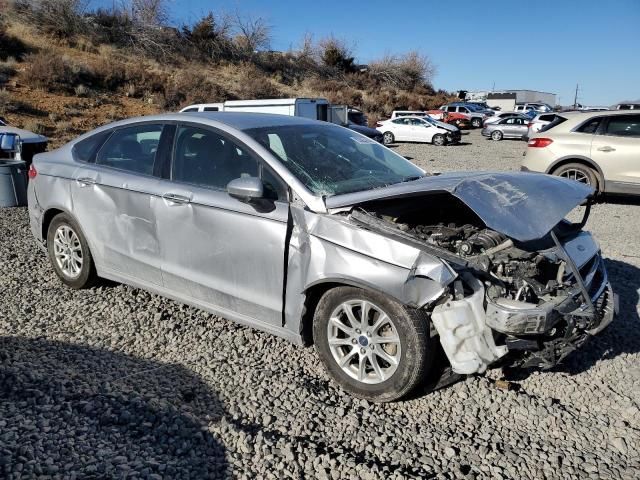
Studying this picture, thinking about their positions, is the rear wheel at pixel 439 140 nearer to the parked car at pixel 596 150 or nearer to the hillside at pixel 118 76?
the hillside at pixel 118 76

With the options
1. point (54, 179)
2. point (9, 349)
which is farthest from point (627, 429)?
point (54, 179)

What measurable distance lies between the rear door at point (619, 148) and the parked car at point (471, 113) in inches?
1171

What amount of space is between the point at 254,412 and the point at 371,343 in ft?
2.61

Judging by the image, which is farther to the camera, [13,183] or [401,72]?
[401,72]

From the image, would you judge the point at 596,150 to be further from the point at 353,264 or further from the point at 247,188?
the point at 247,188

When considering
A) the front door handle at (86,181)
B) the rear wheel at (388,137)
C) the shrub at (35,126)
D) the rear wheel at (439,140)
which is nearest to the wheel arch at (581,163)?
the front door handle at (86,181)

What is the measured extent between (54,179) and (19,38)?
92.3 feet

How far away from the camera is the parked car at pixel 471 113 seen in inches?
1494

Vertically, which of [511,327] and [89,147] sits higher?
[89,147]

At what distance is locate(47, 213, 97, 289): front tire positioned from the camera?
4.57 meters

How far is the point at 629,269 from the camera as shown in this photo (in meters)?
5.62

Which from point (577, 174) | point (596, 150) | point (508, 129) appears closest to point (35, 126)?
point (577, 174)

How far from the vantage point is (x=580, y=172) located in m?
9.20

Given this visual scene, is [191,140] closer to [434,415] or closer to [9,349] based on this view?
[9,349]
